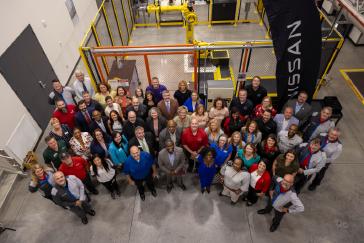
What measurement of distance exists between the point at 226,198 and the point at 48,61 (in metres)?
6.50

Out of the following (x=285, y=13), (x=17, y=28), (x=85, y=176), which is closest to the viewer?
(x=285, y=13)

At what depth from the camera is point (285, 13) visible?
3.69 metres

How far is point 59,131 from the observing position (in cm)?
490

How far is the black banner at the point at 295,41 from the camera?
12.1 ft

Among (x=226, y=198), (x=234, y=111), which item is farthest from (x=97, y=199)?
(x=234, y=111)

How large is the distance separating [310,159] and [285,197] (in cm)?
95

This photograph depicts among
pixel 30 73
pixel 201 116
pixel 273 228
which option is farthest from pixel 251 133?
pixel 30 73

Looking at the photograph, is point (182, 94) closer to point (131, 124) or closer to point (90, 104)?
point (131, 124)

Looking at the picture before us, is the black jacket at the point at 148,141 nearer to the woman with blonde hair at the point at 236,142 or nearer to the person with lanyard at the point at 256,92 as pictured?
the woman with blonde hair at the point at 236,142

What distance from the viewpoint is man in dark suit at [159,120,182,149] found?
466cm

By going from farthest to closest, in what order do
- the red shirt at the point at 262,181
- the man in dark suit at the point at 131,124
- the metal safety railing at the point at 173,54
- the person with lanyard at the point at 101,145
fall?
the metal safety railing at the point at 173,54 < the man in dark suit at the point at 131,124 < the person with lanyard at the point at 101,145 < the red shirt at the point at 262,181

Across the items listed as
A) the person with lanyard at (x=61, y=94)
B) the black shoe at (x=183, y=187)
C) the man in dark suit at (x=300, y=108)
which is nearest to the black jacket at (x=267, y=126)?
the man in dark suit at (x=300, y=108)

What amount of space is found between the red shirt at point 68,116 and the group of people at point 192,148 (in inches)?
0.8

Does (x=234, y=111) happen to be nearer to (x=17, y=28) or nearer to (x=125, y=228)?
(x=125, y=228)
